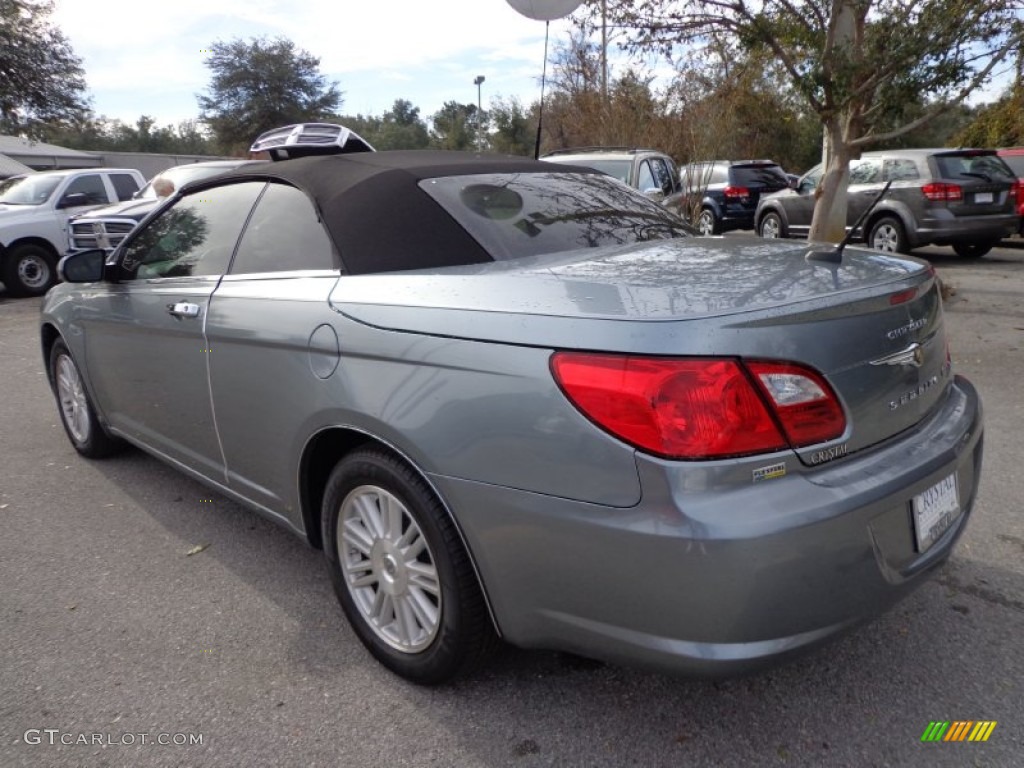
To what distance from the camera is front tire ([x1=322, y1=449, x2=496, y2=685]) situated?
219cm

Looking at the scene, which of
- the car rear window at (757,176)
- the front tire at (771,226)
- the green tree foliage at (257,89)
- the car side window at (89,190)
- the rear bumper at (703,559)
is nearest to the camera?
the rear bumper at (703,559)

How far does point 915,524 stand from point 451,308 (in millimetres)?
1313

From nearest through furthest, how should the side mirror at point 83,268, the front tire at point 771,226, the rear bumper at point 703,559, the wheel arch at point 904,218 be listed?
the rear bumper at point 703,559
the side mirror at point 83,268
the wheel arch at point 904,218
the front tire at point 771,226

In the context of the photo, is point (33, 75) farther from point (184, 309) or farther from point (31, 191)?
point (184, 309)

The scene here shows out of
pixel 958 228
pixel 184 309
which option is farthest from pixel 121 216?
pixel 958 228

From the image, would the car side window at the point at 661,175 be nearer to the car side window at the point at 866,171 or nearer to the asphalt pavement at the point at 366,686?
the car side window at the point at 866,171

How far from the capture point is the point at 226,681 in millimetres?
2508

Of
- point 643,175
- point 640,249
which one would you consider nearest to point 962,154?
point 643,175

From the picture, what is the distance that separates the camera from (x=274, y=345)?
2.67 meters

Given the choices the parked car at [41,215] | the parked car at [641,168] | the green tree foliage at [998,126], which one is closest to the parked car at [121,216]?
the parked car at [41,215]

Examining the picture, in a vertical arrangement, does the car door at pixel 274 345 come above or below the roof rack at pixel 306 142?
below

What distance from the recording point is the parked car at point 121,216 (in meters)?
10.4

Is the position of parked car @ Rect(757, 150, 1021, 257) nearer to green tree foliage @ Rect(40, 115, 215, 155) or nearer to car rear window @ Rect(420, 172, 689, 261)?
car rear window @ Rect(420, 172, 689, 261)

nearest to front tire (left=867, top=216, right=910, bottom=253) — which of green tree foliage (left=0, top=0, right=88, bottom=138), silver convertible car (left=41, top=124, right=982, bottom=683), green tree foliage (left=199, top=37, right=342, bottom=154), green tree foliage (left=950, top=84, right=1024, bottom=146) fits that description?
silver convertible car (left=41, top=124, right=982, bottom=683)
